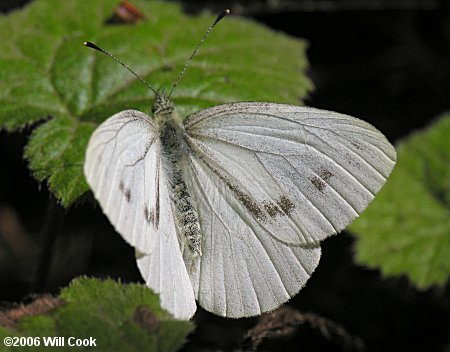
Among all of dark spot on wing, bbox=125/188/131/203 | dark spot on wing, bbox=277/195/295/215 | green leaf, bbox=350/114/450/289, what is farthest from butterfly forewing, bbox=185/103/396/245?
green leaf, bbox=350/114/450/289

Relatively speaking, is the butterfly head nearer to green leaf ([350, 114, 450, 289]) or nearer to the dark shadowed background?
the dark shadowed background

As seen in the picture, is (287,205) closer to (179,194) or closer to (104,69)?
(179,194)

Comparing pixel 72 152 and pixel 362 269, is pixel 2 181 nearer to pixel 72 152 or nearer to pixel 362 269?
pixel 72 152

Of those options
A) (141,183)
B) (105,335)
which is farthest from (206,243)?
(105,335)

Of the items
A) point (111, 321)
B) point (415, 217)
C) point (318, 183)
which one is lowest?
point (415, 217)

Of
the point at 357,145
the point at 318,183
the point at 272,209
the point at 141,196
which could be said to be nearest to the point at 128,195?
the point at 141,196

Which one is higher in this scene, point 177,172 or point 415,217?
point 177,172

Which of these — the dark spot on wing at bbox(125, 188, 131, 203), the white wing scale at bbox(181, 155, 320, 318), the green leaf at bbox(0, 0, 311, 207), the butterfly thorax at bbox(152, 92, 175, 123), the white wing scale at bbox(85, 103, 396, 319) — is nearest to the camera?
the dark spot on wing at bbox(125, 188, 131, 203)
